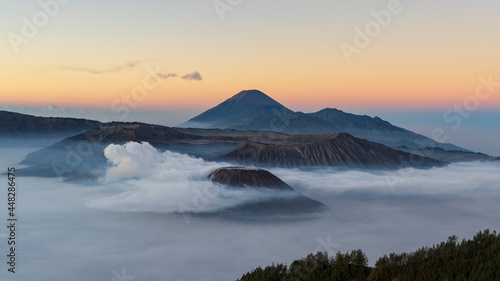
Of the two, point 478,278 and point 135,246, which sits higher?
point 478,278

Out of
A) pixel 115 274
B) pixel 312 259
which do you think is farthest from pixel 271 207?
pixel 312 259

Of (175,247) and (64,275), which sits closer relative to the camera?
(64,275)

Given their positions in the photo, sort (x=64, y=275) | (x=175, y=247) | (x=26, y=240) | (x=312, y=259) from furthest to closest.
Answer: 1. (x=26, y=240)
2. (x=175, y=247)
3. (x=64, y=275)
4. (x=312, y=259)

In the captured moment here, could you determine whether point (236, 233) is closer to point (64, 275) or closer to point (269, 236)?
point (269, 236)

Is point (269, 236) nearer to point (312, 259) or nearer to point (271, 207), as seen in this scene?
point (271, 207)

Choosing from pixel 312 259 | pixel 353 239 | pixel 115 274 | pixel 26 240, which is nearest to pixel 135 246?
pixel 115 274

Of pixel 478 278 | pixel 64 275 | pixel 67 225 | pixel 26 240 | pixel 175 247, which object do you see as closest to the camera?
pixel 478 278
